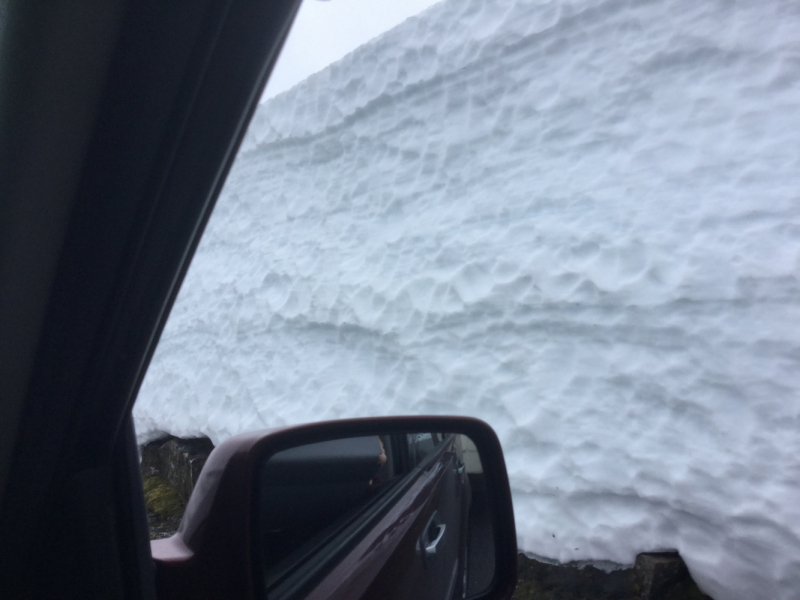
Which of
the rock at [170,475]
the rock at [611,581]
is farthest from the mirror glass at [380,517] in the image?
the rock at [170,475]

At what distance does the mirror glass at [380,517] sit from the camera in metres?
0.95

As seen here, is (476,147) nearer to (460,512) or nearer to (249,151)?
(249,151)

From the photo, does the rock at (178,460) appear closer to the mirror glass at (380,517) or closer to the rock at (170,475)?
the rock at (170,475)

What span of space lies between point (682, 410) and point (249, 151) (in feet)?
17.3

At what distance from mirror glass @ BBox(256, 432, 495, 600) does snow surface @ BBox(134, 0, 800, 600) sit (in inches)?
72.7

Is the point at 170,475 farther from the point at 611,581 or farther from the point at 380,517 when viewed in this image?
the point at 380,517

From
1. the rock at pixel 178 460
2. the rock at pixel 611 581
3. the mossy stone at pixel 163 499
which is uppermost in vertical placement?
the rock at pixel 178 460

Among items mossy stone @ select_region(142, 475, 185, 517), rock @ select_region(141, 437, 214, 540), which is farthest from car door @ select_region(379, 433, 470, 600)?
mossy stone @ select_region(142, 475, 185, 517)

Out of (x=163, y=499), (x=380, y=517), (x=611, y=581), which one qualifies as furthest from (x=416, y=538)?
(x=163, y=499)

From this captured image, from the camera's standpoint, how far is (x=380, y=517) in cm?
128

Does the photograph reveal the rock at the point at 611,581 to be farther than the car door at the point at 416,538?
Yes

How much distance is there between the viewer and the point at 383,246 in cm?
503

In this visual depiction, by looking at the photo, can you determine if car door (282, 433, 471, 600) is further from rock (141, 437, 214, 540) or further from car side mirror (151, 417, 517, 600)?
rock (141, 437, 214, 540)

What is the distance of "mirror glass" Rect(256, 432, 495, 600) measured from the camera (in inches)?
37.3
